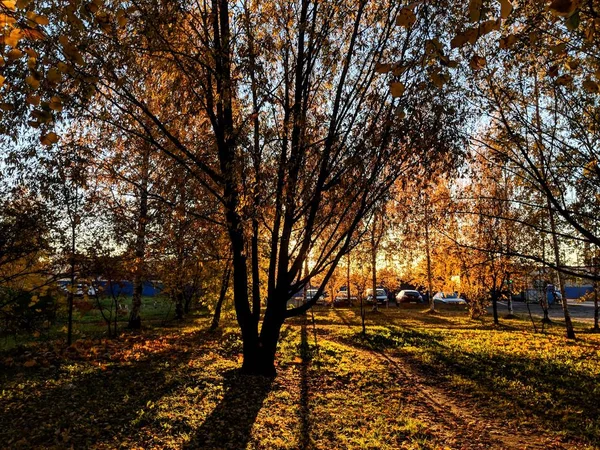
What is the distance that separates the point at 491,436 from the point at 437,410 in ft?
4.29

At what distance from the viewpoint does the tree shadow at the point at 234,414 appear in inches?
228

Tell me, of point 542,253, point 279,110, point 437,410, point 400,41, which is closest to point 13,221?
point 279,110

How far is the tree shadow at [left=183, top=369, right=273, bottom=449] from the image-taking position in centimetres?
579

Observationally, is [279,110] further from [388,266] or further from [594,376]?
[388,266]

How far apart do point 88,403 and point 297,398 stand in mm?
3701

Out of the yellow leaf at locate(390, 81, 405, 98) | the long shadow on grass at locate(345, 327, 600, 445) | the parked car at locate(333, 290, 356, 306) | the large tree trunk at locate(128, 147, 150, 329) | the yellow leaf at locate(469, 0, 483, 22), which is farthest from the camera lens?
the parked car at locate(333, 290, 356, 306)

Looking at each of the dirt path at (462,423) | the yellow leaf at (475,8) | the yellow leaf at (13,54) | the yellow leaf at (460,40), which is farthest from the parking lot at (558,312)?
the yellow leaf at (13,54)

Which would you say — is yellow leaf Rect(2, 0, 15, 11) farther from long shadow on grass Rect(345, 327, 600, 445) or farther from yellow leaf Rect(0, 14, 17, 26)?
long shadow on grass Rect(345, 327, 600, 445)

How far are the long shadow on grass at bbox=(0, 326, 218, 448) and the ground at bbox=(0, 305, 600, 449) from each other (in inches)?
0.9

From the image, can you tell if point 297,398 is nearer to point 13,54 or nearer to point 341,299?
point 13,54

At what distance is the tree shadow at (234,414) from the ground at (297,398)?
3cm

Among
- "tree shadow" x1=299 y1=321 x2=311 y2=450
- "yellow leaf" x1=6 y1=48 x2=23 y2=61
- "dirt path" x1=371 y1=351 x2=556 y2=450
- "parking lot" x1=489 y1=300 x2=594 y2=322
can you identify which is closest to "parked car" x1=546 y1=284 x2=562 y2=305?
"parking lot" x1=489 y1=300 x2=594 y2=322

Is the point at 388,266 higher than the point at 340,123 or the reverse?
the reverse

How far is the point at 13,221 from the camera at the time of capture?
30.3ft
